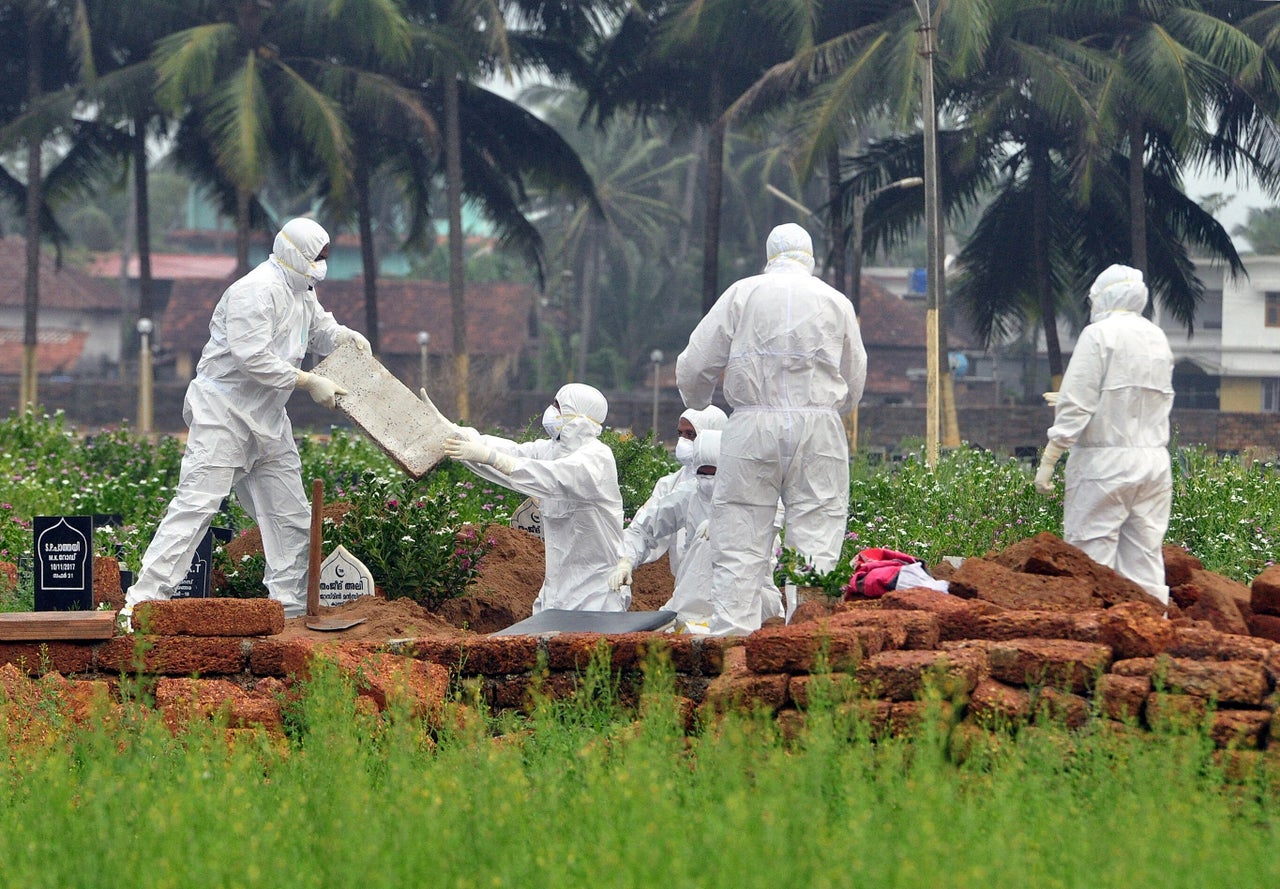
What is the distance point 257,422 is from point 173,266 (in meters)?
50.6

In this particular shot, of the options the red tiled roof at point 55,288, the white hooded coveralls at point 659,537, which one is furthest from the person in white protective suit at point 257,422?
the red tiled roof at point 55,288

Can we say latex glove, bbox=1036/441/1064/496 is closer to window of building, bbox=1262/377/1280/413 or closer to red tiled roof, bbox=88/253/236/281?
window of building, bbox=1262/377/1280/413

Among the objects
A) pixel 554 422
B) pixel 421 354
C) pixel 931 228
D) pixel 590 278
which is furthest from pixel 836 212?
pixel 590 278

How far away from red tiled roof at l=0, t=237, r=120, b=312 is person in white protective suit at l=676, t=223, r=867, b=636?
4545 centimetres

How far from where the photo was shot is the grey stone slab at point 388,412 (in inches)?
334

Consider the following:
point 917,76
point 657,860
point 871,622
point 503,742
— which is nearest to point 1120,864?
point 657,860

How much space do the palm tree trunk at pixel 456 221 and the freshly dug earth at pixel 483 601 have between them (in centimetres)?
1711

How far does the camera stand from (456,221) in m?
29.2

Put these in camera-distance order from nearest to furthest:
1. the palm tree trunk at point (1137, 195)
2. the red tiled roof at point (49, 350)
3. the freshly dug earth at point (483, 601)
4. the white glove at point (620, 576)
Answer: the freshly dug earth at point (483, 601) → the white glove at point (620, 576) → the palm tree trunk at point (1137, 195) → the red tiled roof at point (49, 350)

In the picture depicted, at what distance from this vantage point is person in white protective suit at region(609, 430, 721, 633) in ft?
27.0

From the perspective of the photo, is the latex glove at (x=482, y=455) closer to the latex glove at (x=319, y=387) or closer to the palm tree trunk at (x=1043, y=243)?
the latex glove at (x=319, y=387)

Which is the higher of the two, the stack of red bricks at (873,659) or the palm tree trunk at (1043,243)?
the palm tree trunk at (1043,243)

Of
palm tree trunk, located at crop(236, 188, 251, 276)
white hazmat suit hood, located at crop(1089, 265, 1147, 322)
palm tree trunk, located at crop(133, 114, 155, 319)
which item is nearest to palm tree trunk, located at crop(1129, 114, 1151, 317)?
palm tree trunk, located at crop(236, 188, 251, 276)

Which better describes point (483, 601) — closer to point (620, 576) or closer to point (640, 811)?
point (620, 576)
